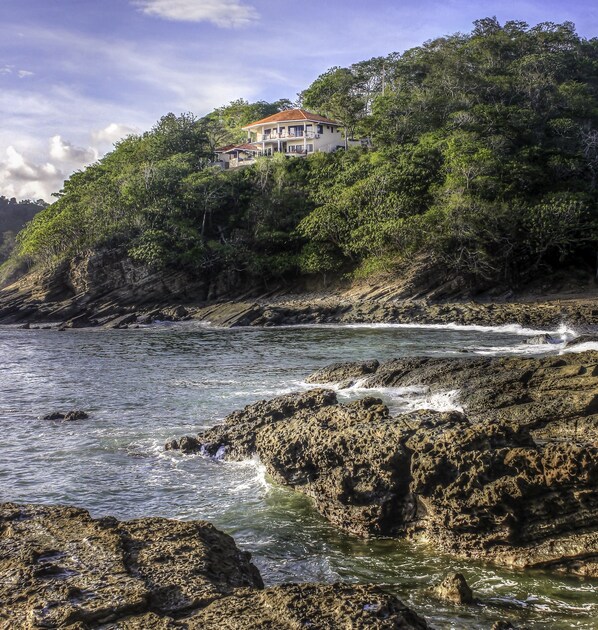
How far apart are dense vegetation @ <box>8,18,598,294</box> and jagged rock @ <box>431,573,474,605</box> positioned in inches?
1744

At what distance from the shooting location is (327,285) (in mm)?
59406

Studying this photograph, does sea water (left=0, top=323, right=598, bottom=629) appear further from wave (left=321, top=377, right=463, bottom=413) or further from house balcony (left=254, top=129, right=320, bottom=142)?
house balcony (left=254, top=129, right=320, bottom=142)

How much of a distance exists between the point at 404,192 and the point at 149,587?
5237cm

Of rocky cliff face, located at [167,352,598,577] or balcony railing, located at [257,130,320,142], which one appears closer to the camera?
rocky cliff face, located at [167,352,598,577]

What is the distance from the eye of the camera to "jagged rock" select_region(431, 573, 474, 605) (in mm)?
8297

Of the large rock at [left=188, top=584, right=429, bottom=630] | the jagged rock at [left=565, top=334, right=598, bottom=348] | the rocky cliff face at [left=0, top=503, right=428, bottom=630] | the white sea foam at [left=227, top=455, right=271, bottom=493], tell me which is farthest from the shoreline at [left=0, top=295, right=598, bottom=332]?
the large rock at [left=188, top=584, right=429, bottom=630]

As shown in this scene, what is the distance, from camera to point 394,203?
2175 inches

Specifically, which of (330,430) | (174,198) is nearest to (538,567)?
(330,430)

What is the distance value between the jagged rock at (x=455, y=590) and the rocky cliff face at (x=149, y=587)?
2.23m

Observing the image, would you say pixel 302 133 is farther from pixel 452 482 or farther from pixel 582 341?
pixel 452 482

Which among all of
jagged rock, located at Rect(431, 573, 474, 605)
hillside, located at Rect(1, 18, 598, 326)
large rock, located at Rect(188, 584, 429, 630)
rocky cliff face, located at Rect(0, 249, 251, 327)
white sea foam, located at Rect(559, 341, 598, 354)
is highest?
hillside, located at Rect(1, 18, 598, 326)

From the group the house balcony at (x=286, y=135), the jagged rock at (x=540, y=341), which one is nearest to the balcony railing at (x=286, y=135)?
the house balcony at (x=286, y=135)

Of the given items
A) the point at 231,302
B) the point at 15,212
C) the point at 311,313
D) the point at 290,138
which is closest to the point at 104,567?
the point at 311,313

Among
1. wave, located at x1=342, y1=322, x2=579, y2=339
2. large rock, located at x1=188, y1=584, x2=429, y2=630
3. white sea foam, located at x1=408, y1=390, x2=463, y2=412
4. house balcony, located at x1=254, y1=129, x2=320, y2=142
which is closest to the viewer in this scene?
large rock, located at x1=188, y1=584, x2=429, y2=630
